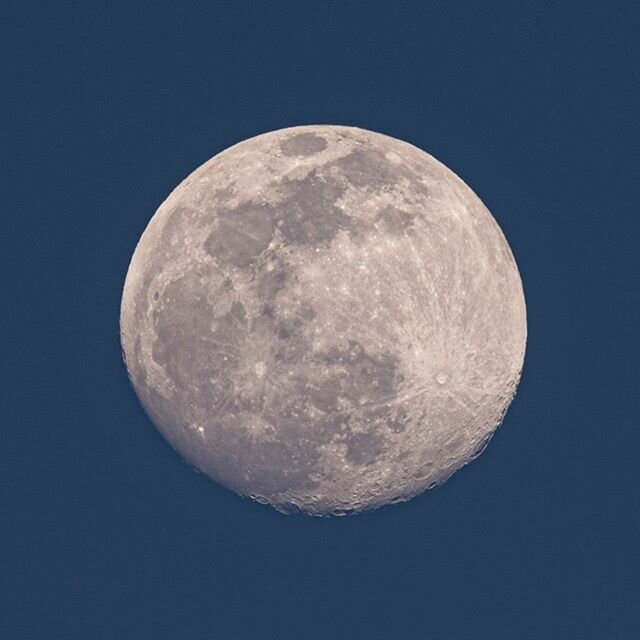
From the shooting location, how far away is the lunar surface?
11.8 metres

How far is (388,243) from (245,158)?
2175 mm

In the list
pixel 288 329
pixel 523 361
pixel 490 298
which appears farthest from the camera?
pixel 523 361

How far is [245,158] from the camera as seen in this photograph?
12.8 meters

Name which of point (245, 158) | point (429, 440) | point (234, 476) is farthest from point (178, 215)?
point (429, 440)

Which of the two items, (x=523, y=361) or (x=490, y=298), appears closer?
(x=490, y=298)

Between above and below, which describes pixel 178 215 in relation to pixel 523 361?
above

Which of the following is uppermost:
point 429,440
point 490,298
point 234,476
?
point 490,298

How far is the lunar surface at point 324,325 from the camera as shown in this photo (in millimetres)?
11758

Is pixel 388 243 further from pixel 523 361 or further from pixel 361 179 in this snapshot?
pixel 523 361

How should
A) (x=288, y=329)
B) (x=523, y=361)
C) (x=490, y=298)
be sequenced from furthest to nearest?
(x=523, y=361), (x=490, y=298), (x=288, y=329)

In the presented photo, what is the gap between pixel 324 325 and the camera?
1170 centimetres

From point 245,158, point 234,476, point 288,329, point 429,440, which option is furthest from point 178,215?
point 429,440

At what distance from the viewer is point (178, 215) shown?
12.7 meters

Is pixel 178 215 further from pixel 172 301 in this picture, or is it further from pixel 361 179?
pixel 361 179
